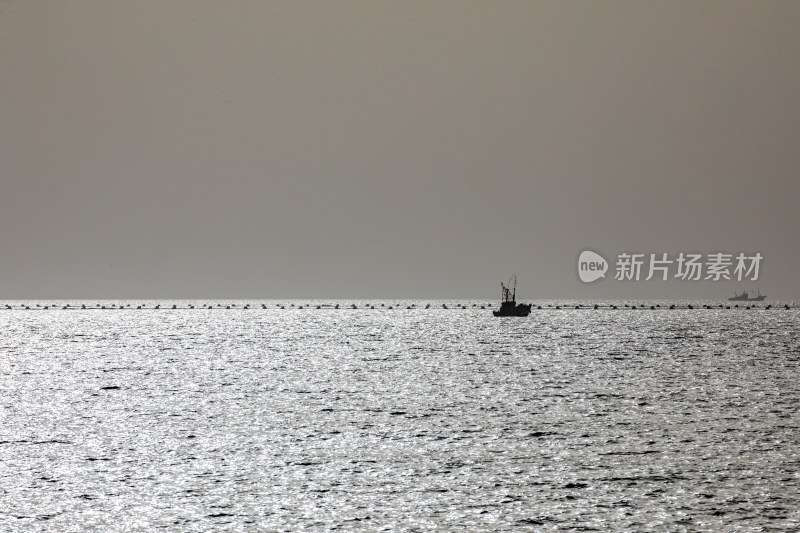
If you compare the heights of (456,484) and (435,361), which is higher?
(435,361)

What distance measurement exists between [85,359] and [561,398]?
3442 inches

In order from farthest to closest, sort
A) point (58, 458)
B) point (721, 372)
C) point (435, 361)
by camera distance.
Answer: point (435, 361) < point (721, 372) < point (58, 458)

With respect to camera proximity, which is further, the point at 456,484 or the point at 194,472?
the point at 194,472

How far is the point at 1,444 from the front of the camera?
58.2 meters

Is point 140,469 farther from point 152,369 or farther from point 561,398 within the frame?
point 152,369

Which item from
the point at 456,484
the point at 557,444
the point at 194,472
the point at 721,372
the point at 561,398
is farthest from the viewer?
the point at 721,372

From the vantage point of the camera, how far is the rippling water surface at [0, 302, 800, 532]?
3941cm

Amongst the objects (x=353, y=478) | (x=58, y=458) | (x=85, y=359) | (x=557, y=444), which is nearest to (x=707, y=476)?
(x=557, y=444)

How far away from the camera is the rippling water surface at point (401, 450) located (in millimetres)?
39406

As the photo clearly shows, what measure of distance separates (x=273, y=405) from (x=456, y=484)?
125ft

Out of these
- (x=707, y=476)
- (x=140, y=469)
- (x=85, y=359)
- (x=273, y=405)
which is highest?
(x=85, y=359)

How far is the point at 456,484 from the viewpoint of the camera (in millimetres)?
45281

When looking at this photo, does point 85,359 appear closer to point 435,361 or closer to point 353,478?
point 435,361

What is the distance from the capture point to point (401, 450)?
55438 millimetres
